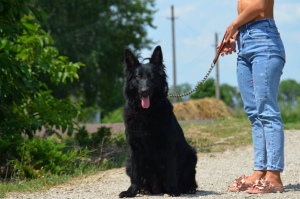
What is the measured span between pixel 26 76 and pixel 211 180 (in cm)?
374

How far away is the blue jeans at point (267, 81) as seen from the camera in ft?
15.5

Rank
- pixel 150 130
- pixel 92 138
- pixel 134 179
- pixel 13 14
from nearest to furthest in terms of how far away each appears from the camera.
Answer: pixel 150 130 < pixel 134 179 < pixel 13 14 < pixel 92 138

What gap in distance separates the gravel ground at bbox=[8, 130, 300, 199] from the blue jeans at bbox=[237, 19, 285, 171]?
492 mm

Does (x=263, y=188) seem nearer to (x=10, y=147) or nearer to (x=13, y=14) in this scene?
(x=13, y=14)

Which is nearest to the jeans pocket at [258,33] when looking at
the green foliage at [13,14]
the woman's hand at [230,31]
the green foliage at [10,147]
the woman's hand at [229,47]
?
the woman's hand at [230,31]

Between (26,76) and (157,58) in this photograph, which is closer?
(157,58)

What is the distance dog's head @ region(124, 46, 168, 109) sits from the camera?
4833mm

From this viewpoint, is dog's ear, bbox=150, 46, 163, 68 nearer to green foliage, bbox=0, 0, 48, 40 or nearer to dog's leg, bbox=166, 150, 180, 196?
dog's leg, bbox=166, 150, 180, 196

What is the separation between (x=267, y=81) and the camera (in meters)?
4.71

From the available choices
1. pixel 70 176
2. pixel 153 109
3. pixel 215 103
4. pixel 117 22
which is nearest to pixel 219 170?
pixel 70 176

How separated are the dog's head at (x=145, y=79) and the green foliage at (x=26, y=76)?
8.93ft

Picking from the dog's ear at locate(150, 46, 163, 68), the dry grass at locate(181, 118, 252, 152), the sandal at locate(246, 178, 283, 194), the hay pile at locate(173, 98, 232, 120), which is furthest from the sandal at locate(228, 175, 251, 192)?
the hay pile at locate(173, 98, 232, 120)

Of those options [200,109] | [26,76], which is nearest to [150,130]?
[26,76]

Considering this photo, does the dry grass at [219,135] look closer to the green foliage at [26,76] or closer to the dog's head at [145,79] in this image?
the green foliage at [26,76]
